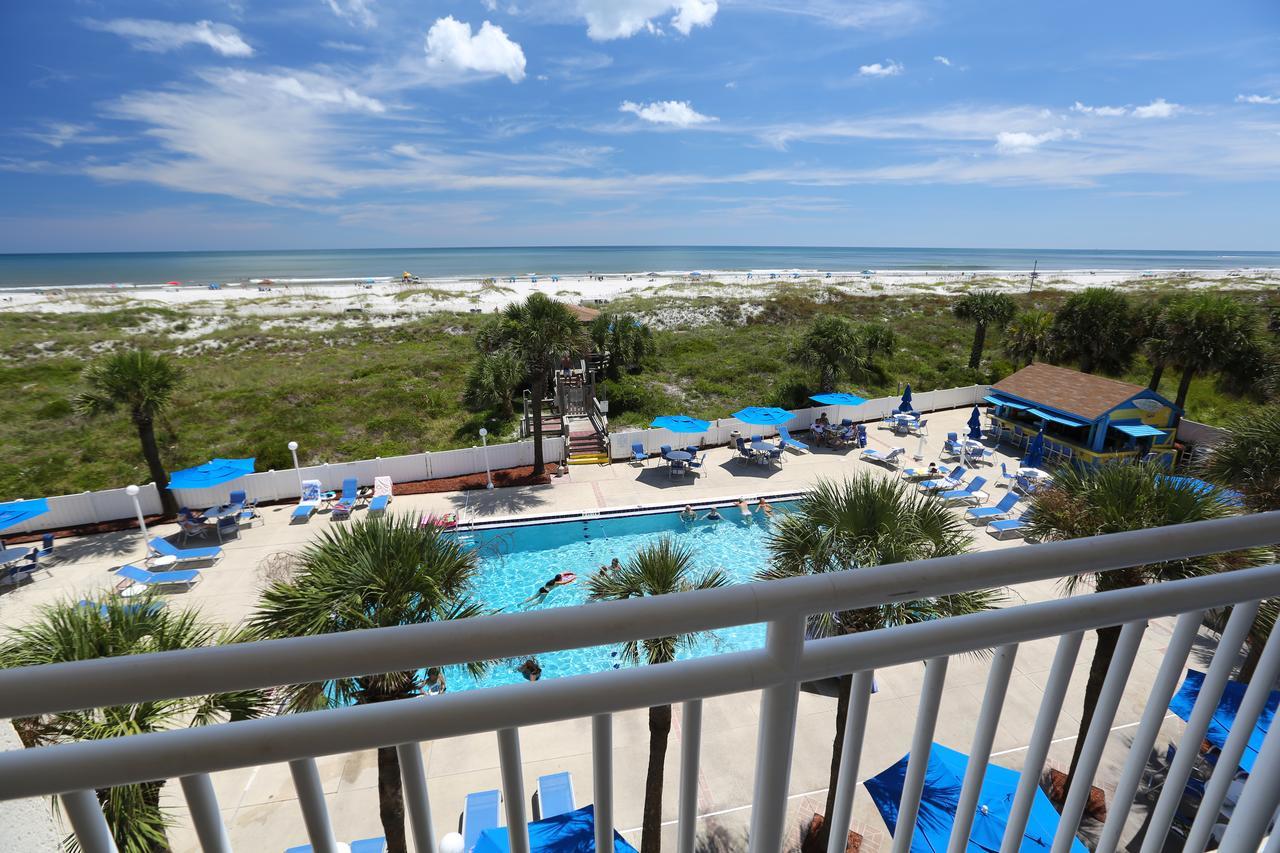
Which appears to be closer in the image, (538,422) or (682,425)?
(538,422)

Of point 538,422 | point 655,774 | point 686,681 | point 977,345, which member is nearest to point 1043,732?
point 686,681

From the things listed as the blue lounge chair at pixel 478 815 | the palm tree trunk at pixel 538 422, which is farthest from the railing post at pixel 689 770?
the palm tree trunk at pixel 538 422

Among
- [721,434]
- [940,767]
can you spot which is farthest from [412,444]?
[940,767]

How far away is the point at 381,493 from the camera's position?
58.4 feet

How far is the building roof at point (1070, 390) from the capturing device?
64.8ft

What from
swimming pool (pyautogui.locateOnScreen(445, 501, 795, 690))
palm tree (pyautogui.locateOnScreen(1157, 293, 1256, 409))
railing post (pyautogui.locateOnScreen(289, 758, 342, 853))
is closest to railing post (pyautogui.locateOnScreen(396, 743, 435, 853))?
railing post (pyautogui.locateOnScreen(289, 758, 342, 853))

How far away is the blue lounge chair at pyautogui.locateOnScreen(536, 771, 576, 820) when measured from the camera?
664cm

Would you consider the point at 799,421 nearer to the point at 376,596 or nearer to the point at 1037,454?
the point at 1037,454

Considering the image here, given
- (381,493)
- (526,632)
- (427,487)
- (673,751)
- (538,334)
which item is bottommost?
(427,487)

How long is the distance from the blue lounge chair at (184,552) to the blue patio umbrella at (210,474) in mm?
1646

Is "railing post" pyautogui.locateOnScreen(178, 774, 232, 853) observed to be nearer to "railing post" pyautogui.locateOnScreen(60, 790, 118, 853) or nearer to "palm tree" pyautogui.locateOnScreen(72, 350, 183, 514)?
"railing post" pyautogui.locateOnScreen(60, 790, 118, 853)

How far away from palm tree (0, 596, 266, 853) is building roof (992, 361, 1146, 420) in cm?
2350

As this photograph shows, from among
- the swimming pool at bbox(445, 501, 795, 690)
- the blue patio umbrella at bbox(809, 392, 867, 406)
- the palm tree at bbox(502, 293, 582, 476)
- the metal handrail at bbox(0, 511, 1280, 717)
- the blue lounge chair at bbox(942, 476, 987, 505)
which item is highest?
the metal handrail at bbox(0, 511, 1280, 717)

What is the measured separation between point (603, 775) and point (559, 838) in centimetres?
238
